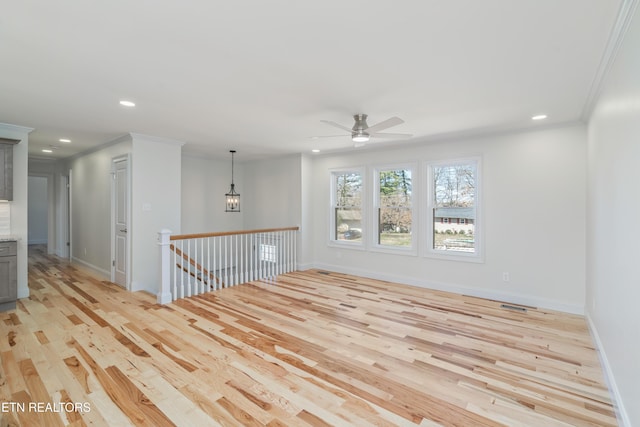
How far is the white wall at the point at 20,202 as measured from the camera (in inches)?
173

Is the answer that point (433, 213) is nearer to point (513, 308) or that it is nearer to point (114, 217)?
point (513, 308)

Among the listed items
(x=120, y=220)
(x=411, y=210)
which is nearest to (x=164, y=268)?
(x=120, y=220)

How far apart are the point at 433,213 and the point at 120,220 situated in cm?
550

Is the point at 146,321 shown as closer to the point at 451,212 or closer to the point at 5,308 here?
the point at 5,308

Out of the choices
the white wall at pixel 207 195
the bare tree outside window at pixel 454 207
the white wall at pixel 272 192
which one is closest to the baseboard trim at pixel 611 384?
the bare tree outside window at pixel 454 207

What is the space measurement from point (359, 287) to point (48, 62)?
479cm

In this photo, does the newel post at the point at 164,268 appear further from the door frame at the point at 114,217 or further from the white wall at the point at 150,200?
the door frame at the point at 114,217

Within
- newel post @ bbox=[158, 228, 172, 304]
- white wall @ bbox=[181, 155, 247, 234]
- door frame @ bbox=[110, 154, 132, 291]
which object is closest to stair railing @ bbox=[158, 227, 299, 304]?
newel post @ bbox=[158, 228, 172, 304]

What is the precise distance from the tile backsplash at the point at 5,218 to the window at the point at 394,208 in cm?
591

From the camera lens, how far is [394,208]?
5.73 meters

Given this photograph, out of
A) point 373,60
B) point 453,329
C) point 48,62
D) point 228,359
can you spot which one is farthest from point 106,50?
point 453,329

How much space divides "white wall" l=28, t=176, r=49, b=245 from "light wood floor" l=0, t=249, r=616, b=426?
8139 mm

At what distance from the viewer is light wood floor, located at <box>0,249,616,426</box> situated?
207 centimetres

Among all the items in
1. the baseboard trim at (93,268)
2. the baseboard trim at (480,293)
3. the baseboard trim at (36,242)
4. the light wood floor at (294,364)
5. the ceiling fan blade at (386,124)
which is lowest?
the light wood floor at (294,364)
